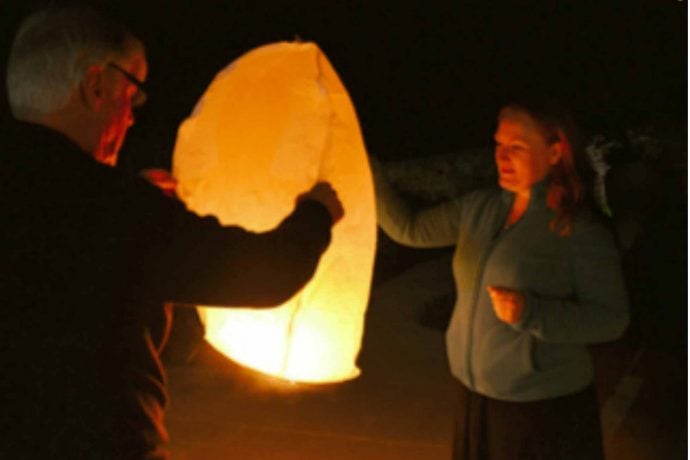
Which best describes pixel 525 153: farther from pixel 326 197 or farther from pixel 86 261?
pixel 86 261

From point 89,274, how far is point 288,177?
0.53m

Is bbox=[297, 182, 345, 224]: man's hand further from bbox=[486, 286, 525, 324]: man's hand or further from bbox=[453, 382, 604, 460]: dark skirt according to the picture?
bbox=[453, 382, 604, 460]: dark skirt

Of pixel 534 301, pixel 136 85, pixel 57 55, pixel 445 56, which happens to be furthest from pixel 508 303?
pixel 445 56

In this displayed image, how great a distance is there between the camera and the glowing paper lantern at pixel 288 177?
207 centimetres

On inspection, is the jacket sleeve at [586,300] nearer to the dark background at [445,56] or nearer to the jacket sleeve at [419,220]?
the jacket sleeve at [419,220]

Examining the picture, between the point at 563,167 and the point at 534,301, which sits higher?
the point at 563,167

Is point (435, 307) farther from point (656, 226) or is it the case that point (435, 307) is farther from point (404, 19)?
point (404, 19)

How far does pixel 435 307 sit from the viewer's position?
9875 mm

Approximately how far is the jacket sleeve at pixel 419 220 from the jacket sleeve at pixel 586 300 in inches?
19.8

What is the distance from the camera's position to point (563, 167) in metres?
2.94

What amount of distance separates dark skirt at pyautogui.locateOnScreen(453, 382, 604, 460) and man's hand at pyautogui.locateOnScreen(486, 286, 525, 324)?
0.37 m

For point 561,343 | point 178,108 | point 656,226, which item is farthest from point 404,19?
point 561,343

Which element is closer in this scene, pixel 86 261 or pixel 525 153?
pixel 86 261

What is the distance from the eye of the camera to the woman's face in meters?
2.94
